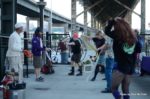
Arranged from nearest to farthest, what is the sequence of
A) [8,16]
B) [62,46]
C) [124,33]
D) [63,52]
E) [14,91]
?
[124,33]
[14,91]
[8,16]
[63,52]
[62,46]

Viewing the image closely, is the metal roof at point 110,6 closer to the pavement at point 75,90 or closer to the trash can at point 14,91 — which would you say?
the pavement at point 75,90

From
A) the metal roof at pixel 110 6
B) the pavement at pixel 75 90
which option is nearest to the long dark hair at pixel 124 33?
the pavement at pixel 75 90

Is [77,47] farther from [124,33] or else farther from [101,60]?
[124,33]

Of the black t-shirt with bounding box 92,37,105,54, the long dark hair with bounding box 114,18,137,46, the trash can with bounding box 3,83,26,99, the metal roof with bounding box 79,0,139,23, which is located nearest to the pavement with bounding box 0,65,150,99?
the black t-shirt with bounding box 92,37,105,54

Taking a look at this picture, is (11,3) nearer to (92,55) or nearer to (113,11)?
(92,55)

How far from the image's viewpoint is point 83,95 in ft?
40.4

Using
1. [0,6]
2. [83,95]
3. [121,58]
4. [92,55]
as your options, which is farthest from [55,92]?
[121,58]

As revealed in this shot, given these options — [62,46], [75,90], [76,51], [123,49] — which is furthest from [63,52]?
[123,49]

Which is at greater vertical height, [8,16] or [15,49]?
[8,16]

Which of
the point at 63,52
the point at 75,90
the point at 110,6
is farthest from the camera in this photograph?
the point at 110,6

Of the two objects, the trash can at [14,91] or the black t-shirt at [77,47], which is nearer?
the trash can at [14,91]

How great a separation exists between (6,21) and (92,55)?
3.34m

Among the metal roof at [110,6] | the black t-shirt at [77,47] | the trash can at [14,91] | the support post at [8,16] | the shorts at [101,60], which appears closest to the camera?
the trash can at [14,91]

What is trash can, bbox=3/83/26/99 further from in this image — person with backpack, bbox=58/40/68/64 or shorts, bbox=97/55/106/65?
Answer: person with backpack, bbox=58/40/68/64
